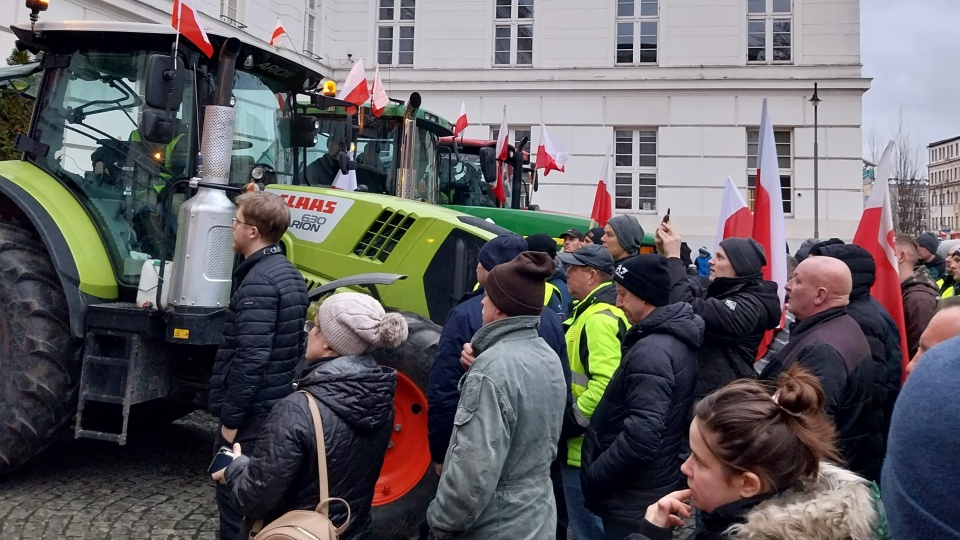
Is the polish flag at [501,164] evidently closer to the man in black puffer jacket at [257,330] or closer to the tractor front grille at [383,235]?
the tractor front grille at [383,235]

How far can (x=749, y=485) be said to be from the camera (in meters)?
1.68

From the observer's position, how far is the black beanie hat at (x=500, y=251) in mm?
3605

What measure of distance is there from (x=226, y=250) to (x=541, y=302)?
259 cm

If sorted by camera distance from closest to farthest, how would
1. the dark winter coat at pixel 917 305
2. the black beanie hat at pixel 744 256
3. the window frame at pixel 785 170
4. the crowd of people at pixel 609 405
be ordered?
1. the crowd of people at pixel 609 405
2. the black beanie hat at pixel 744 256
3. the dark winter coat at pixel 917 305
4. the window frame at pixel 785 170

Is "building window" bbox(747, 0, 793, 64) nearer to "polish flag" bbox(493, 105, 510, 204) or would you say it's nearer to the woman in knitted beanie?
"polish flag" bbox(493, 105, 510, 204)

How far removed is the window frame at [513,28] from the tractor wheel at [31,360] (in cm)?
1692

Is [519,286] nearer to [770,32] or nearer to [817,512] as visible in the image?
[817,512]

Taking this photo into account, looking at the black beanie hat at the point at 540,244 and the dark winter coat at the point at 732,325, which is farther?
the black beanie hat at the point at 540,244

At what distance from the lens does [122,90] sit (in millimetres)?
5043

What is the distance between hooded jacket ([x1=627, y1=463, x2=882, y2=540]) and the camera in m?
1.39

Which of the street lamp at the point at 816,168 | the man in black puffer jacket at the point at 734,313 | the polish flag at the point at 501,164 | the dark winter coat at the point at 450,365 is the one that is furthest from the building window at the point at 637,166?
the dark winter coat at the point at 450,365

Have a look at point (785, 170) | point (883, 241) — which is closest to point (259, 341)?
point (883, 241)

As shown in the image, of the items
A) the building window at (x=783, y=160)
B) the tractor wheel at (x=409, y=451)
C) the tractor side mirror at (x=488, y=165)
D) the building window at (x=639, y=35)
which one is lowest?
the tractor wheel at (x=409, y=451)

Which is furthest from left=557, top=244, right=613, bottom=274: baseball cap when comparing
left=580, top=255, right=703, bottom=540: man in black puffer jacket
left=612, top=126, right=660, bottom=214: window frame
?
left=612, top=126, right=660, bottom=214: window frame
